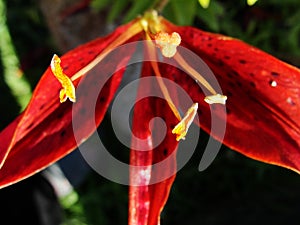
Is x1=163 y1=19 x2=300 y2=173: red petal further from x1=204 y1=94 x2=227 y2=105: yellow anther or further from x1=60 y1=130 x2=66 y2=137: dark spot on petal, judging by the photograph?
x1=60 y1=130 x2=66 y2=137: dark spot on petal

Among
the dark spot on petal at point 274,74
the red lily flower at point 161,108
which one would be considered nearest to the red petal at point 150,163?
the red lily flower at point 161,108

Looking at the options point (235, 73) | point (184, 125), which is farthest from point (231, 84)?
point (184, 125)

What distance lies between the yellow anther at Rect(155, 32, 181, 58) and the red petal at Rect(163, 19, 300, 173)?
0.04 m

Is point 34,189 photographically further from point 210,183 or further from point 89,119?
point 89,119

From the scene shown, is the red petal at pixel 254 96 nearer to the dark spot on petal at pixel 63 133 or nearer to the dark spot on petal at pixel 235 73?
the dark spot on petal at pixel 235 73

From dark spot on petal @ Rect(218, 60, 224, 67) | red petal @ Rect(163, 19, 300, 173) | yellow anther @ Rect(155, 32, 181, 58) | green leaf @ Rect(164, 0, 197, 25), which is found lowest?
red petal @ Rect(163, 19, 300, 173)

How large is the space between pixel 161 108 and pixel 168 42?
0.26ft

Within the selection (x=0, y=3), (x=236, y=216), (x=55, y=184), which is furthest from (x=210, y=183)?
(x=0, y=3)

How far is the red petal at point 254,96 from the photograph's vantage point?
70 cm

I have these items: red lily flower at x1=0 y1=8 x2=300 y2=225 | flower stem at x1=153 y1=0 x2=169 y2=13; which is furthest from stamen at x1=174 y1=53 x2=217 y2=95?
flower stem at x1=153 y1=0 x2=169 y2=13

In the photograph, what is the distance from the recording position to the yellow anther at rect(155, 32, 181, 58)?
72cm

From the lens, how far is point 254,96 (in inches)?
29.3

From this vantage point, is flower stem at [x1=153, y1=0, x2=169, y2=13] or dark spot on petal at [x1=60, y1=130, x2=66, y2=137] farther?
flower stem at [x1=153, y1=0, x2=169, y2=13]

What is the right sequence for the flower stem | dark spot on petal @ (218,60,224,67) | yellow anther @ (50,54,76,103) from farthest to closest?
the flower stem
dark spot on petal @ (218,60,224,67)
yellow anther @ (50,54,76,103)
